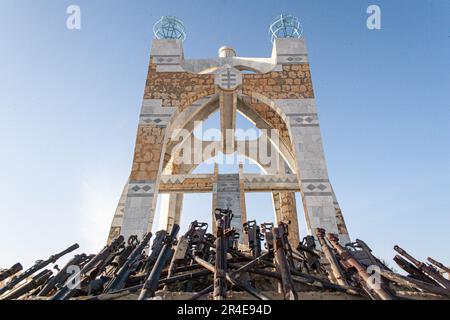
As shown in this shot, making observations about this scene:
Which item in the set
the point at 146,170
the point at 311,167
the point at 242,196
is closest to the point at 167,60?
the point at 146,170

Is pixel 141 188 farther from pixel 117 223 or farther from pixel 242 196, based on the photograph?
pixel 242 196

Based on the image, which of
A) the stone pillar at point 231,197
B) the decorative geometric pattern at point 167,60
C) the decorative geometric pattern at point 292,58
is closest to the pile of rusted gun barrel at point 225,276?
the stone pillar at point 231,197

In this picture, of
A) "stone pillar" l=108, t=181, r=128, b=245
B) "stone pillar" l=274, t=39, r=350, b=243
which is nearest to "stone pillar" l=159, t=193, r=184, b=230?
"stone pillar" l=108, t=181, r=128, b=245

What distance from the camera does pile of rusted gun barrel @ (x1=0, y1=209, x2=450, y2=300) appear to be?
9.61ft

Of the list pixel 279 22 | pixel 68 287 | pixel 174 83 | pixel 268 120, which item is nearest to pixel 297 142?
pixel 268 120

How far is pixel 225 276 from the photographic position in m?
2.78

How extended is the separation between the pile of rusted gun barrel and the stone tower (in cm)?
336

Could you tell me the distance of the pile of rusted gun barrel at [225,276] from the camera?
293cm

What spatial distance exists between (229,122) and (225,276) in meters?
10.3

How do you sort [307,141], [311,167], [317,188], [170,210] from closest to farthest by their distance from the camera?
[317,188]
[311,167]
[307,141]
[170,210]

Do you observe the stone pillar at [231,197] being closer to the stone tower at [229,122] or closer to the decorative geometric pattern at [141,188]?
the stone tower at [229,122]

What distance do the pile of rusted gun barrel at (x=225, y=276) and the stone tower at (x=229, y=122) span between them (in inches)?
132

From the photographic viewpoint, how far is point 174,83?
10148 millimetres
